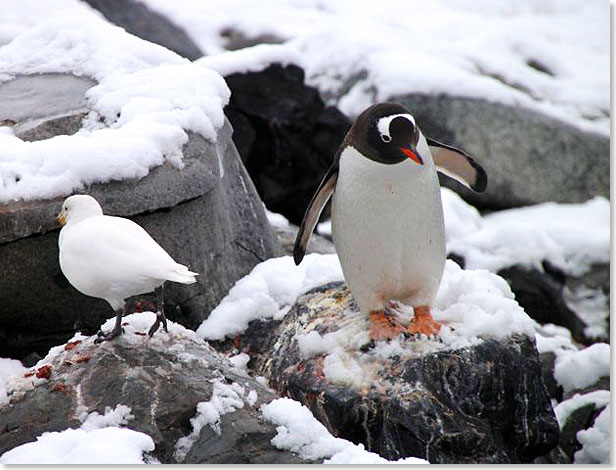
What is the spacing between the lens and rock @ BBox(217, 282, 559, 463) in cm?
366

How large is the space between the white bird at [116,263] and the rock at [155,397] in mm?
130

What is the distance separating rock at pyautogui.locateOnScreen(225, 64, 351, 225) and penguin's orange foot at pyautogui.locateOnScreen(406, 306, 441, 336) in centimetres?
413

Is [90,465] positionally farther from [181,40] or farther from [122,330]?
[181,40]

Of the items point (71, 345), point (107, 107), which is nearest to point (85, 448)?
point (71, 345)

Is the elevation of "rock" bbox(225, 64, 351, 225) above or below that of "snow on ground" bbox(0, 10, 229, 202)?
below

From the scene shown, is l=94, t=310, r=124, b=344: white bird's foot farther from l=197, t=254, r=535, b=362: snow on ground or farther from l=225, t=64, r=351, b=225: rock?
l=225, t=64, r=351, b=225: rock

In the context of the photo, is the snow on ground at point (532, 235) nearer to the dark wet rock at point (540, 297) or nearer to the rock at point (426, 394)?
the dark wet rock at point (540, 297)

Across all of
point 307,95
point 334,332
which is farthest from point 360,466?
point 307,95

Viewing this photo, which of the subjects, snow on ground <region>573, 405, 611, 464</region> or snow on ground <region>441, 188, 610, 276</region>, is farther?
snow on ground <region>441, 188, 610, 276</region>

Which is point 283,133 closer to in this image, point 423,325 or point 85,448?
point 423,325

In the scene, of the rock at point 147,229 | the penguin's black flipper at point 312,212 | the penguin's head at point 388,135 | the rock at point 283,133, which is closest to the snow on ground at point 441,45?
the rock at point 283,133

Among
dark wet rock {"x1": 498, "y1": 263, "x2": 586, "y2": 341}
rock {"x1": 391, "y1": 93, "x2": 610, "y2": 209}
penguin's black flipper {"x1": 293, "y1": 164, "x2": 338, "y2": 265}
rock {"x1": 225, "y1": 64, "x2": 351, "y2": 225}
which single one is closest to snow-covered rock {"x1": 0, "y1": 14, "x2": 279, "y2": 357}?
penguin's black flipper {"x1": 293, "y1": 164, "x2": 338, "y2": 265}

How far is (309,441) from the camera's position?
2.97 m

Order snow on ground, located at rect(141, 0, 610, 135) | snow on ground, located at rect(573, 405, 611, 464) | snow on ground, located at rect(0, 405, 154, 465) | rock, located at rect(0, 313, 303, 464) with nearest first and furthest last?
snow on ground, located at rect(0, 405, 154, 465) → rock, located at rect(0, 313, 303, 464) → snow on ground, located at rect(573, 405, 611, 464) → snow on ground, located at rect(141, 0, 610, 135)
